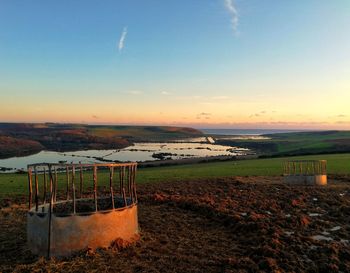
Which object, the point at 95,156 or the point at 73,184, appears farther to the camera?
the point at 95,156

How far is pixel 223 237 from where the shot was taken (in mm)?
12000

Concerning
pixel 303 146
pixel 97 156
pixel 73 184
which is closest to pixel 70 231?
pixel 73 184

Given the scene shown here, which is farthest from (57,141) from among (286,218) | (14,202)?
(286,218)

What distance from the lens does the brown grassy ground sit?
9.20 metres

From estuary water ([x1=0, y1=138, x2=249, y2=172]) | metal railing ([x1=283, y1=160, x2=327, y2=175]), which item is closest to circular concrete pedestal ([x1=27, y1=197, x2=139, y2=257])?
metal railing ([x1=283, y1=160, x2=327, y2=175])

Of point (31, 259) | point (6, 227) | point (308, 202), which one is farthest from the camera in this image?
point (308, 202)

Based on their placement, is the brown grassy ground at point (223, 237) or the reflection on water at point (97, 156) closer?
the brown grassy ground at point (223, 237)

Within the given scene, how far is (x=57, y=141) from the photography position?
368ft

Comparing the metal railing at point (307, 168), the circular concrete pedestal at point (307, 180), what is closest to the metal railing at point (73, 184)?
the circular concrete pedestal at point (307, 180)

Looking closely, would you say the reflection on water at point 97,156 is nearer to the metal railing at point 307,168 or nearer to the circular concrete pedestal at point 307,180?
the metal railing at point 307,168

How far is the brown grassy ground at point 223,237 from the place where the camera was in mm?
9203

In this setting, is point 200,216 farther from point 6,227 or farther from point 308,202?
point 6,227

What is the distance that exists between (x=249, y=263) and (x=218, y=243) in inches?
85.1

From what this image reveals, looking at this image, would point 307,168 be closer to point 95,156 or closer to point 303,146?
point 95,156
